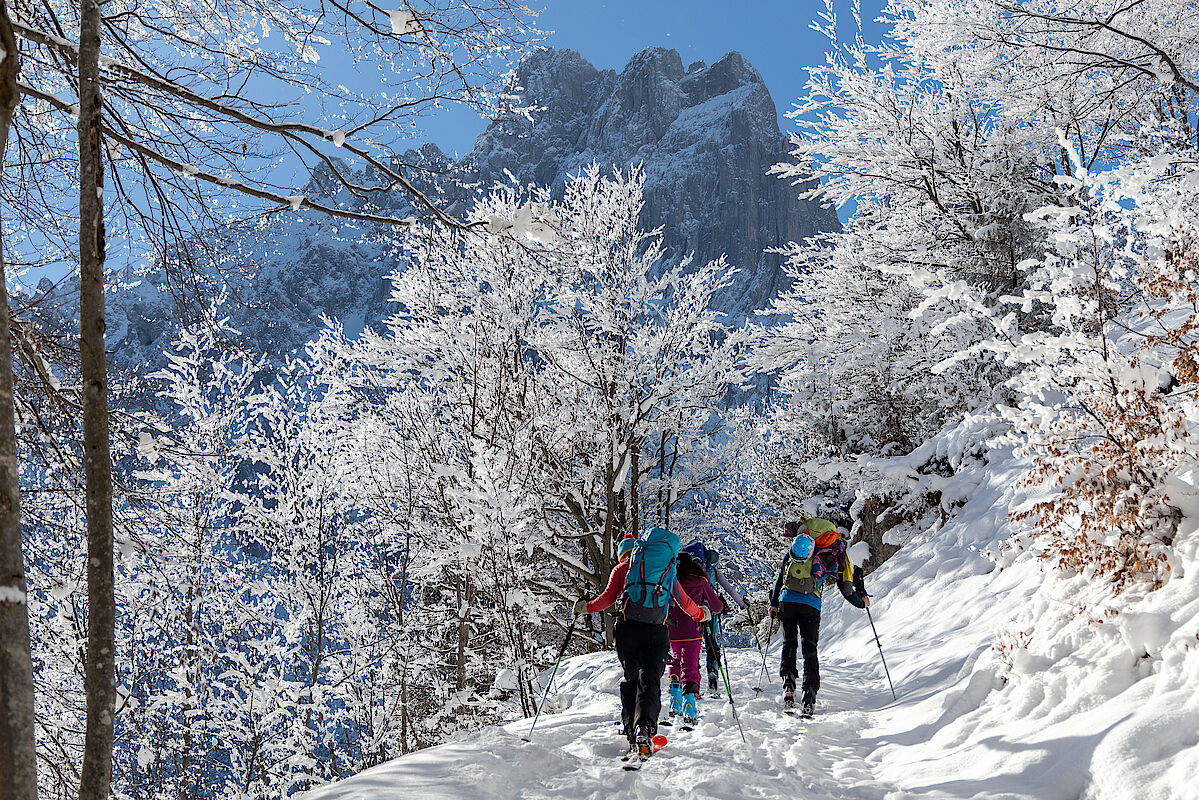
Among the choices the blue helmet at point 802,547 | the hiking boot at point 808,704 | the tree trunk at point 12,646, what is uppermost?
the tree trunk at point 12,646

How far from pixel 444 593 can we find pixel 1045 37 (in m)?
13.2

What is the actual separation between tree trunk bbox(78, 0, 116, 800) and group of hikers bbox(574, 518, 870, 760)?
2.68m

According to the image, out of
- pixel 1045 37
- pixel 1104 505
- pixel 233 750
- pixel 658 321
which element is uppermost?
pixel 1045 37

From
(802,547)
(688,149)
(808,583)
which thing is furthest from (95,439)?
(688,149)

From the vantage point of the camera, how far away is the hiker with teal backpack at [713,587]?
605 centimetres

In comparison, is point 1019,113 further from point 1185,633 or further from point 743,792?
point 743,792

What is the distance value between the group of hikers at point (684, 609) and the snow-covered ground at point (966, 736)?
259 millimetres

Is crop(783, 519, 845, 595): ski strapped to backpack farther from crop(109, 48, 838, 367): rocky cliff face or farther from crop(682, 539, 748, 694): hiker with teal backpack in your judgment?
crop(109, 48, 838, 367): rocky cliff face

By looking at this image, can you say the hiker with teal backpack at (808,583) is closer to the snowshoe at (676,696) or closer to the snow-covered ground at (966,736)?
the snow-covered ground at (966,736)

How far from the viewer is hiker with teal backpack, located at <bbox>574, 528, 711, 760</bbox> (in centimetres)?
432

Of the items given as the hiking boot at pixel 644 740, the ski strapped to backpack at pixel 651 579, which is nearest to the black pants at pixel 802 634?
the ski strapped to backpack at pixel 651 579

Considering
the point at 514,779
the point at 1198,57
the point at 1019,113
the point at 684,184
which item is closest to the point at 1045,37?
the point at 1019,113

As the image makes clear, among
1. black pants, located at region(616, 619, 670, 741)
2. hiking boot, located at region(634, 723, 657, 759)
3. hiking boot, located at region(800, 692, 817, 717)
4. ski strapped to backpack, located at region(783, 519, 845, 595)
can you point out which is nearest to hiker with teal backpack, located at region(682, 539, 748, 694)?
ski strapped to backpack, located at region(783, 519, 845, 595)

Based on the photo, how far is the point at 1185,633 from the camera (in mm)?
2961
